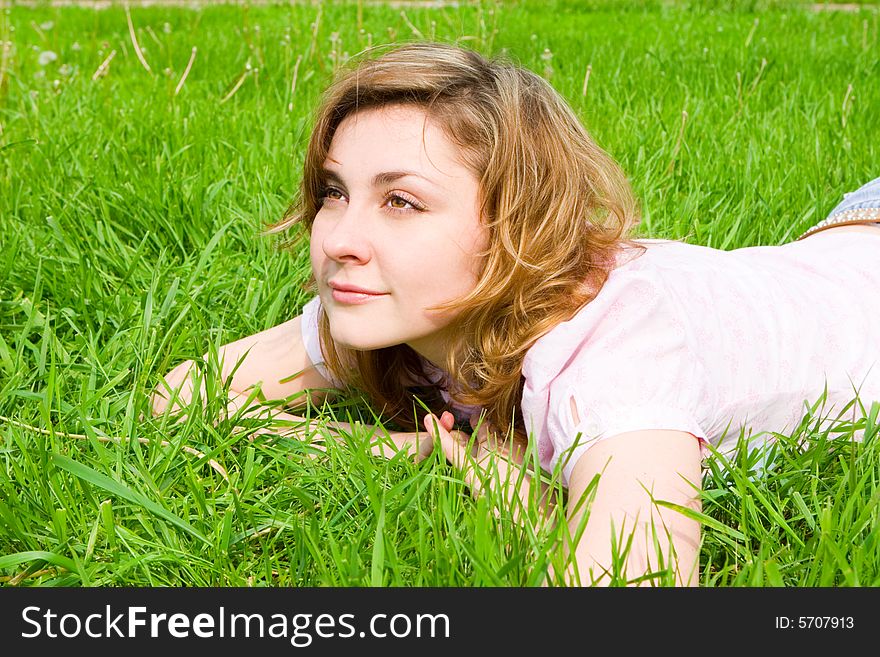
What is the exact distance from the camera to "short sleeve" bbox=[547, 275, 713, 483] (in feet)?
4.73

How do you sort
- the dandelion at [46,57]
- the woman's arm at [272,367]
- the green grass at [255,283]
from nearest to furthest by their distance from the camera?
the green grass at [255,283], the woman's arm at [272,367], the dandelion at [46,57]

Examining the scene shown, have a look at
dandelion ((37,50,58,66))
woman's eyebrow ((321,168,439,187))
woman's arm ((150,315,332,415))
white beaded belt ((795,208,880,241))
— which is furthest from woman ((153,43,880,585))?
dandelion ((37,50,58,66))

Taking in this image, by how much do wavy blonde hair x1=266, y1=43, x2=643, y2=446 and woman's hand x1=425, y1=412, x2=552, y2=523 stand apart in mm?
43

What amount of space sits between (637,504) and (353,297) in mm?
548

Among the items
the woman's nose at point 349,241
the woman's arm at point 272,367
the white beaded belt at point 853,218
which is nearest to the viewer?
the woman's nose at point 349,241

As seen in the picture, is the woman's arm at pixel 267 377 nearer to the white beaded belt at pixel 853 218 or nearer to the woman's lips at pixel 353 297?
the woman's lips at pixel 353 297

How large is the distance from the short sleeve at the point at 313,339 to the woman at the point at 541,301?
20cm

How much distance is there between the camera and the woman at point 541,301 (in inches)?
57.2

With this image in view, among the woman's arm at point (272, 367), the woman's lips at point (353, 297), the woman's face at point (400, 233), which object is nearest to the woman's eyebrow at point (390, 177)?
the woman's face at point (400, 233)

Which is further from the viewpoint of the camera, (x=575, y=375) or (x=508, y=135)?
(x=508, y=135)

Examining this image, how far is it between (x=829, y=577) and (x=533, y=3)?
553cm
